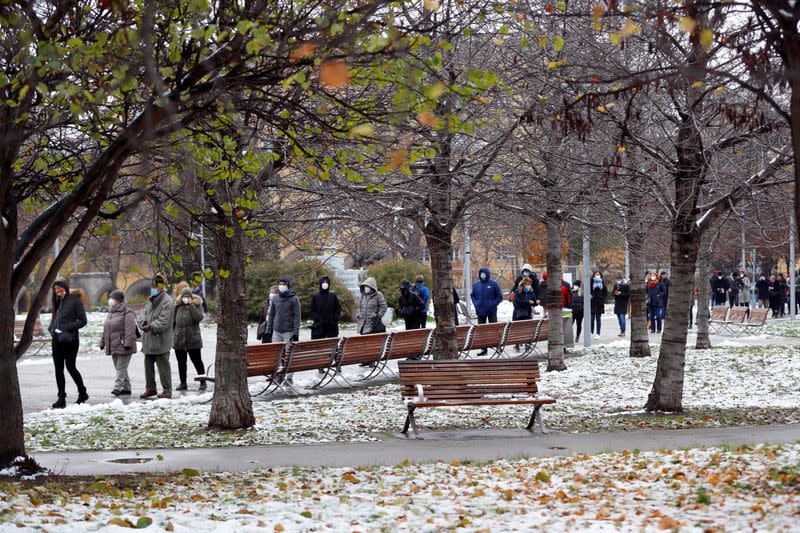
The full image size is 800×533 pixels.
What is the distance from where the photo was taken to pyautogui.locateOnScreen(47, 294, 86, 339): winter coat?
16062mm

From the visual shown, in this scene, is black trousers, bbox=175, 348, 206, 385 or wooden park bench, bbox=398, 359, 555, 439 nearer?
wooden park bench, bbox=398, 359, 555, 439

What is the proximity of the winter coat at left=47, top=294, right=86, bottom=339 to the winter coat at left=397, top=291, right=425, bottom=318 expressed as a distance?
8609mm

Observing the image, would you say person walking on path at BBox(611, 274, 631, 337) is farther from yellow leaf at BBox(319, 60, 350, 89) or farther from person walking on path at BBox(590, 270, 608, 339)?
yellow leaf at BBox(319, 60, 350, 89)

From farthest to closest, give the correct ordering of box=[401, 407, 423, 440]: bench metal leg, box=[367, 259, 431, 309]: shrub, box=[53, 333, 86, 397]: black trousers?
1. box=[367, 259, 431, 309]: shrub
2. box=[53, 333, 86, 397]: black trousers
3. box=[401, 407, 423, 440]: bench metal leg

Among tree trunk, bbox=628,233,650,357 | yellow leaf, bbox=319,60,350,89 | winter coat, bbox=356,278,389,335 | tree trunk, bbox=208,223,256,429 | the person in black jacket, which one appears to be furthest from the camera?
tree trunk, bbox=628,233,650,357

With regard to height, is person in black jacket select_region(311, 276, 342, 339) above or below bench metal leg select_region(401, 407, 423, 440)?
above

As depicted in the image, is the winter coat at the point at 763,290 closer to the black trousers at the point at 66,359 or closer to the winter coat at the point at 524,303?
the winter coat at the point at 524,303

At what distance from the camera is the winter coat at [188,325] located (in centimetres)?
1780

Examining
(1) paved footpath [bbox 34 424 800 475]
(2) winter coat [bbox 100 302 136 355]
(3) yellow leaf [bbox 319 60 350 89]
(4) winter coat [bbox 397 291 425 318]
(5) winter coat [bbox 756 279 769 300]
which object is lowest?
(1) paved footpath [bbox 34 424 800 475]

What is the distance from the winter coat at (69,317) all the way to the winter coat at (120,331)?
25.3 inches

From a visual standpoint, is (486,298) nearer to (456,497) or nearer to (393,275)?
(393,275)

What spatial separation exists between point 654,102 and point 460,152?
3.58m

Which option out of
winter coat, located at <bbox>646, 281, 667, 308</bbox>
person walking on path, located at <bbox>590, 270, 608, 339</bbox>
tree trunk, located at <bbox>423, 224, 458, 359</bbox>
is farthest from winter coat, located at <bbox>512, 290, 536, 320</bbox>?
tree trunk, located at <bbox>423, 224, 458, 359</bbox>

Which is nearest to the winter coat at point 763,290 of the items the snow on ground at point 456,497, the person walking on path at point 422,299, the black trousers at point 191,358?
the person walking on path at point 422,299
